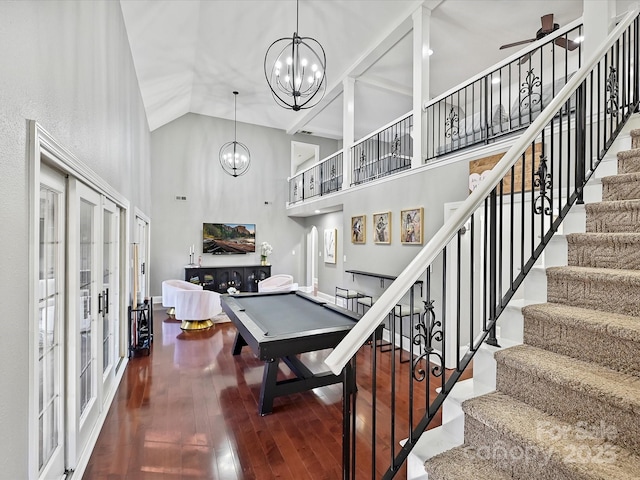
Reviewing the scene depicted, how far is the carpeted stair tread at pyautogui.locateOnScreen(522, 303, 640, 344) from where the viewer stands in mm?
1322

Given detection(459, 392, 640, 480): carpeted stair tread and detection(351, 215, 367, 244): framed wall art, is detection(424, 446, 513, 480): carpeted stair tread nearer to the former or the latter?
detection(459, 392, 640, 480): carpeted stair tread

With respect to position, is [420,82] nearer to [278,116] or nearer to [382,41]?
[382,41]

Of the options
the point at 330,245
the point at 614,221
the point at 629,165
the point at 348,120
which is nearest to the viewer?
the point at 614,221

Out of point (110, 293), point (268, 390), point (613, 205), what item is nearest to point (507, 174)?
point (613, 205)

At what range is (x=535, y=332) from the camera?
1645 millimetres

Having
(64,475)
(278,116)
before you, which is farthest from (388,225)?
(278,116)

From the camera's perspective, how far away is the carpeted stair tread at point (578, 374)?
1.16m

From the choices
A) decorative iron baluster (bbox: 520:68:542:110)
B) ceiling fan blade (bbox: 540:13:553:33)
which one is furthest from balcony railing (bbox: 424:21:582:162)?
ceiling fan blade (bbox: 540:13:553:33)

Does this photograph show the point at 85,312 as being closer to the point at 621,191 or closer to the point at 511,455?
the point at 511,455

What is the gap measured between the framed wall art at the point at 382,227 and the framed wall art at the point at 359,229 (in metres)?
0.32

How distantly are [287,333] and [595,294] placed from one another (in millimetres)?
2194

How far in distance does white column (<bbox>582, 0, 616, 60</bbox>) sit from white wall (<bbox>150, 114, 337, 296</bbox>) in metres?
7.81

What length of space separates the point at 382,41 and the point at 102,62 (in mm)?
4398

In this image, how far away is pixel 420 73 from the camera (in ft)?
15.6
